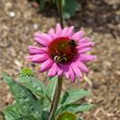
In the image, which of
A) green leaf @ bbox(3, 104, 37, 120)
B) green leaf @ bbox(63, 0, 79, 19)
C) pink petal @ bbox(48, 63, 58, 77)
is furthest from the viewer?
green leaf @ bbox(63, 0, 79, 19)

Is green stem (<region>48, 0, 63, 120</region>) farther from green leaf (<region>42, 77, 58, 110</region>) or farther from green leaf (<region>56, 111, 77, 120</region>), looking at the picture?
green leaf (<region>42, 77, 58, 110</region>)

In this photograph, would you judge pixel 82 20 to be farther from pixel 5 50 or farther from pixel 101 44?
pixel 5 50

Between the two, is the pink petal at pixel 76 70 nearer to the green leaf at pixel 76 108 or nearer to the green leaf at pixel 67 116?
the green leaf at pixel 67 116

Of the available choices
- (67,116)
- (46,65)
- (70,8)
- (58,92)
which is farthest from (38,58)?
(70,8)

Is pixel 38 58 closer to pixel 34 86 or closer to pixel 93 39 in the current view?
pixel 34 86

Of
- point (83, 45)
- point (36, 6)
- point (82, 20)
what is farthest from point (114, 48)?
point (83, 45)

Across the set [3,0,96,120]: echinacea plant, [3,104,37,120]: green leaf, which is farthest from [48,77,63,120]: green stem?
[3,104,37,120]: green leaf
